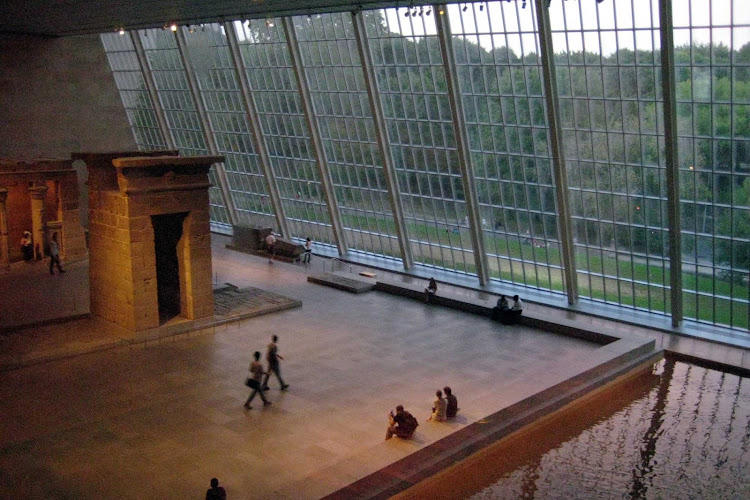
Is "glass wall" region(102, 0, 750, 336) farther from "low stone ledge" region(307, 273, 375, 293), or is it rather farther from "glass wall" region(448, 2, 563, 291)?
"low stone ledge" region(307, 273, 375, 293)

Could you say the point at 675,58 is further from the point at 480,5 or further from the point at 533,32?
the point at 480,5

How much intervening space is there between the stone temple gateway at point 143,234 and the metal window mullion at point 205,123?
1070 cm

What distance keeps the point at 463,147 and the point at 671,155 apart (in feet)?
19.6

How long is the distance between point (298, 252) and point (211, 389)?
12.7 meters

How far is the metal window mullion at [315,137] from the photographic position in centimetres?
2489

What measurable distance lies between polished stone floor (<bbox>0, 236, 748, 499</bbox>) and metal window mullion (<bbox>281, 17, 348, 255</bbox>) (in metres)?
7.33

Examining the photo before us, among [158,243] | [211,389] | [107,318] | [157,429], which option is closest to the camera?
[157,429]

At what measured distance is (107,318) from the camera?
18.3 metres

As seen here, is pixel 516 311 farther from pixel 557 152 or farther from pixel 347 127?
pixel 347 127

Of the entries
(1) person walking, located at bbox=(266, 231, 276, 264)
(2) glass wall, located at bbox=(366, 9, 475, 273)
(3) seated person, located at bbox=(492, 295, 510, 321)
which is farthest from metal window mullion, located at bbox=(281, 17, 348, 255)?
(3) seated person, located at bbox=(492, 295, 510, 321)

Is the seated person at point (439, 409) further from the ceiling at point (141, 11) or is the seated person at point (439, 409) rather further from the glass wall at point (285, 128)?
the glass wall at point (285, 128)

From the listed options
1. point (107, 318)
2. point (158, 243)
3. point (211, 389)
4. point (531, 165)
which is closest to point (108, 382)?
point (211, 389)

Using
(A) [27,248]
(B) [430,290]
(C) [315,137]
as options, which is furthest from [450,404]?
(A) [27,248]

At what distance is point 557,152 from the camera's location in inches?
760
